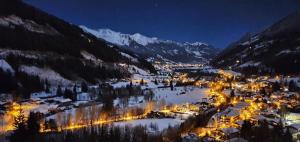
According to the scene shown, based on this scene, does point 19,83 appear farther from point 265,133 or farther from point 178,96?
point 265,133

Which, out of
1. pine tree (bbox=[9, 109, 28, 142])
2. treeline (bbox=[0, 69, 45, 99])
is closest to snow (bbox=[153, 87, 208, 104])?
treeline (bbox=[0, 69, 45, 99])

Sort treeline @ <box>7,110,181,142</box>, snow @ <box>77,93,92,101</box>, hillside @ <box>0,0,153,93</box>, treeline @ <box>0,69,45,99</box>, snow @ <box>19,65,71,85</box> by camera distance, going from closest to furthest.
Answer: treeline @ <box>7,110,181,142</box> < snow @ <box>77,93,92,101</box> < treeline @ <box>0,69,45,99</box> < hillside @ <box>0,0,153,93</box> < snow @ <box>19,65,71,85</box>

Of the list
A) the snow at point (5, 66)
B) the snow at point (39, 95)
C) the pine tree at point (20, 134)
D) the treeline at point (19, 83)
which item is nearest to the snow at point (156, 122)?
the pine tree at point (20, 134)

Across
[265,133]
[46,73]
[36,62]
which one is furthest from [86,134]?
[36,62]

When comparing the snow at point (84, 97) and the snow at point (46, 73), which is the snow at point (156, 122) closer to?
the snow at point (84, 97)

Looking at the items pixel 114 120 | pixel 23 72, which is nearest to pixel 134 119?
pixel 114 120

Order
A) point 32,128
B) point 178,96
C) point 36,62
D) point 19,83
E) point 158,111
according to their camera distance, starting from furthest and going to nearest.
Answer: point 36,62 < point 178,96 < point 19,83 < point 158,111 < point 32,128

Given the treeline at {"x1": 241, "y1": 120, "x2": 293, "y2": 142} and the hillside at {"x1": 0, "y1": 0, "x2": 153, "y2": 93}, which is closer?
the treeline at {"x1": 241, "y1": 120, "x2": 293, "y2": 142}

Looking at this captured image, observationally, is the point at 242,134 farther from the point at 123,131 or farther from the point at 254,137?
the point at 123,131

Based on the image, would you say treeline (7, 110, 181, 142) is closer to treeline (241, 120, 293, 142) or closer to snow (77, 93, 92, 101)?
treeline (241, 120, 293, 142)
